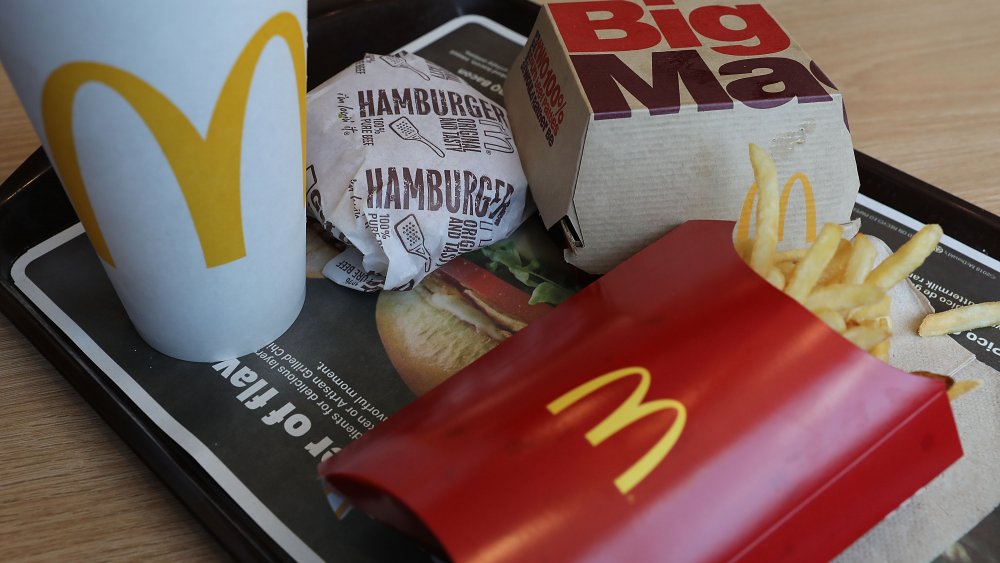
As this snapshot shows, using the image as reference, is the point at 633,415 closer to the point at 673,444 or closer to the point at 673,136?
the point at 673,444

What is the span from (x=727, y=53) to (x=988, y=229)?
1.23ft

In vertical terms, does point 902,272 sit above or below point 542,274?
above

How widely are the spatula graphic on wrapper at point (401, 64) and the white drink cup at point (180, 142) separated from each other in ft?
0.99

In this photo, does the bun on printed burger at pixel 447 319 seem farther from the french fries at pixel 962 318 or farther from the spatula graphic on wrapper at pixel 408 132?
the french fries at pixel 962 318

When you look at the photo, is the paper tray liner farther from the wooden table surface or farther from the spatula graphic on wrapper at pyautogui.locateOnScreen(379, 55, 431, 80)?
the spatula graphic on wrapper at pyautogui.locateOnScreen(379, 55, 431, 80)

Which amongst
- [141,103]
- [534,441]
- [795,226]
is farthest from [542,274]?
[141,103]

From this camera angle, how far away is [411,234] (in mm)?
877

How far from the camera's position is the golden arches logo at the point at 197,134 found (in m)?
0.58

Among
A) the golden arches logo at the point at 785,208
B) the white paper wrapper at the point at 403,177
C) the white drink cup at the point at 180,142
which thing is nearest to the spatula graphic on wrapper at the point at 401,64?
the white paper wrapper at the point at 403,177

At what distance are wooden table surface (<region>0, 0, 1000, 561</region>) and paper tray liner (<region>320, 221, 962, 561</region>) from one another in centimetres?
22

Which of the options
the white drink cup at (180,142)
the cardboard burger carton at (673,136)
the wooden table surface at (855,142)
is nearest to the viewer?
the white drink cup at (180,142)

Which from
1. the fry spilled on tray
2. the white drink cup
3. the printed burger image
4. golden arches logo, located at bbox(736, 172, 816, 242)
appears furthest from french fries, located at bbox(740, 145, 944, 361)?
the white drink cup

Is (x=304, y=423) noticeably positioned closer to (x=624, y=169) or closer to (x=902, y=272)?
(x=624, y=169)

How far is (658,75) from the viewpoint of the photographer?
88 centimetres
